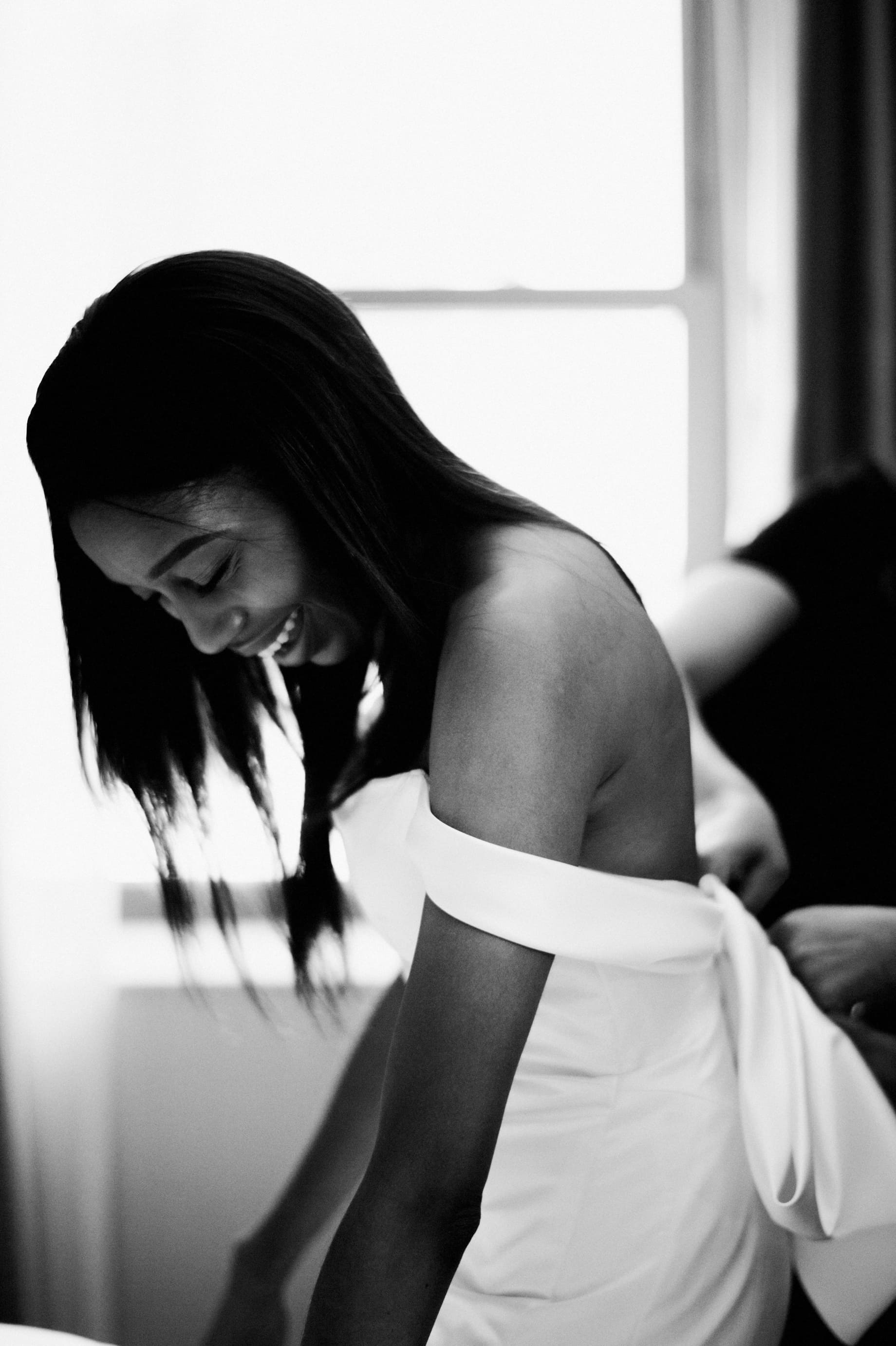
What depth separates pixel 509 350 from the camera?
1947 mm

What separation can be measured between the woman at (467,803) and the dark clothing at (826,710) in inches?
15.0

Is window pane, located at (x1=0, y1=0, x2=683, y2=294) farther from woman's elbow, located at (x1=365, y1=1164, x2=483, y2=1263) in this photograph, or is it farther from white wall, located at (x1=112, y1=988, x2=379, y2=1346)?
woman's elbow, located at (x1=365, y1=1164, x2=483, y2=1263)

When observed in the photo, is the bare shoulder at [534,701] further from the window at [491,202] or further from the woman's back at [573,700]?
the window at [491,202]

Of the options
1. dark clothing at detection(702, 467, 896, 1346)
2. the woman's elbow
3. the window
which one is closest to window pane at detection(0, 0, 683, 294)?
the window

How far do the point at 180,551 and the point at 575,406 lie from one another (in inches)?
51.2

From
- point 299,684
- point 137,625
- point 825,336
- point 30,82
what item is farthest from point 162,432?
point 825,336

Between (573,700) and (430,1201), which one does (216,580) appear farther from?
(430,1201)

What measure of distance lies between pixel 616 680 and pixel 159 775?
46 centimetres

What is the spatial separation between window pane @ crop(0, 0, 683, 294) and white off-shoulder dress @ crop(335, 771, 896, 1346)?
131 cm

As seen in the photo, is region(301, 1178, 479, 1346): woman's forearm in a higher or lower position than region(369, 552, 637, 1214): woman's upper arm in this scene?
lower

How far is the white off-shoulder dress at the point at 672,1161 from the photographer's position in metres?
0.79

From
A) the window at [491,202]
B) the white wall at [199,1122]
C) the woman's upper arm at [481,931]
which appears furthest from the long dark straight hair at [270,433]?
the window at [491,202]

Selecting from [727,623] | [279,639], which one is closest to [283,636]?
[279,639]

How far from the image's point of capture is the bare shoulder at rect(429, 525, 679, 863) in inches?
25.3
